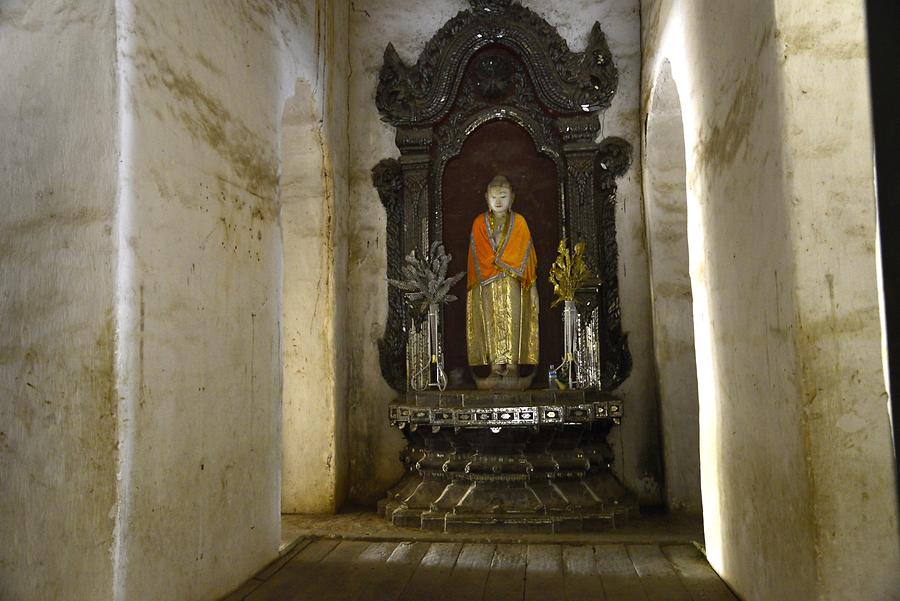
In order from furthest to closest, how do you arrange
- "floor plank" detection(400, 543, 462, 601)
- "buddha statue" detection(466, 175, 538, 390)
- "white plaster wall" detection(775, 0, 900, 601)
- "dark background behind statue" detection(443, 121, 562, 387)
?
"dark background behind statue" detection(443, 121, 562, 387) → "buddha statue" detection(466, 175, 538, 390) → "floor plank" detection(400, 543, 462, 601) → "white plaster wall" detection(775, 0, 900, 601)

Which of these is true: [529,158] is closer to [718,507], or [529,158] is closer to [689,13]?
[689,13]

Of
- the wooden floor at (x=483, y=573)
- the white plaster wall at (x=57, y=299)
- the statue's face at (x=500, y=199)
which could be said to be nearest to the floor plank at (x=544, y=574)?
the wooden floor at (x=483, y=573)

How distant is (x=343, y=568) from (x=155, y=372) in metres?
1.44

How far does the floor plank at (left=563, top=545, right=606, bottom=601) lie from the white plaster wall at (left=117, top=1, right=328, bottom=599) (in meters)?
1.40

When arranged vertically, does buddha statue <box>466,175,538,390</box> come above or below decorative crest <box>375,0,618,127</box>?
below

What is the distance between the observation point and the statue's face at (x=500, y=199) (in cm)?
516

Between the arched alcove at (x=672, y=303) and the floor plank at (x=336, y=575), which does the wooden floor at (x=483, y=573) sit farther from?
the arched alcove at (x=672, y=303)

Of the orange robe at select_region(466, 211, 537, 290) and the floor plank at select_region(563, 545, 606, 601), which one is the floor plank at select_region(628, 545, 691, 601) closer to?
the floor plank at select_region(563, 545, 606, 601)

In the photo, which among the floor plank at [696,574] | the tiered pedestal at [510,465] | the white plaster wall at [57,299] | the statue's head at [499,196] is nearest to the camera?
the white plaster wall at [57,299]

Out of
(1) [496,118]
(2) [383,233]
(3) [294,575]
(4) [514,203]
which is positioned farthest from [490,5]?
(3) [294,575]

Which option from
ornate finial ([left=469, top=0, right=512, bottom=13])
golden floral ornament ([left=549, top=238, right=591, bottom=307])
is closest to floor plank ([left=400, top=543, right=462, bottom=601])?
golden floral ornament ([left=549, top=238, right=591, bottom=307])

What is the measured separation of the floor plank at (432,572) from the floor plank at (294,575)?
0.47m

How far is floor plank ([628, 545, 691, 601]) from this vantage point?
303 cm

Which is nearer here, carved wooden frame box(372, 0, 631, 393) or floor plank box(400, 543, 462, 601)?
floor plank box(400, 543, 462, 601)
